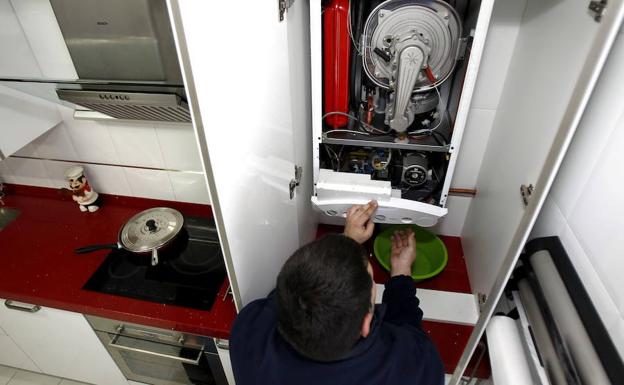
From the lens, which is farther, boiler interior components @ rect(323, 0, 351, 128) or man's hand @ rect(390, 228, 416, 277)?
man's hand @ rect(390, 228, 416, 277)

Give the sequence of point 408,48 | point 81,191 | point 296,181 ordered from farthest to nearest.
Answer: point 81,191 → point 296,181 → point 408,48

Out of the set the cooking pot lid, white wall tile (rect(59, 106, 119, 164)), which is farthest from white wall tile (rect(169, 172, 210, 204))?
white wall tile (rect(59, 106, 119, 164))

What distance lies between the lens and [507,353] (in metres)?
0.86

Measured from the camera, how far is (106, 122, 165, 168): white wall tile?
1.49 metres

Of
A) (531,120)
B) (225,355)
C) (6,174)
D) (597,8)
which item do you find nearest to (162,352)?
(225,355)

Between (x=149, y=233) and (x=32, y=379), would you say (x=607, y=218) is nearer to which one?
(x=149, y=233)

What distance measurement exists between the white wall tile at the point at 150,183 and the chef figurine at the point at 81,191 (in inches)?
6.5

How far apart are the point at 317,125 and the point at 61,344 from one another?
54.8 inches

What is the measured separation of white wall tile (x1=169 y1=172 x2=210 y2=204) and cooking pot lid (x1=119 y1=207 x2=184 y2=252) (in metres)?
0.16

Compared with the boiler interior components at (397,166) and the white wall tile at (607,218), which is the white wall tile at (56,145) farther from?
the white wall tile at (607,218)

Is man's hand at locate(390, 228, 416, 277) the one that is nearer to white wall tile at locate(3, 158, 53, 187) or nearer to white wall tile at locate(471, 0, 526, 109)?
white wall tile at locate(471, 0, 526, 109)

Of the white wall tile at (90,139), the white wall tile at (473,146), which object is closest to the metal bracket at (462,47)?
the white wall tile at (473,146)

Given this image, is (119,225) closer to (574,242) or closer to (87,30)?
(87,30)

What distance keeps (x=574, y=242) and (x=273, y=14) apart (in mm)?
824
